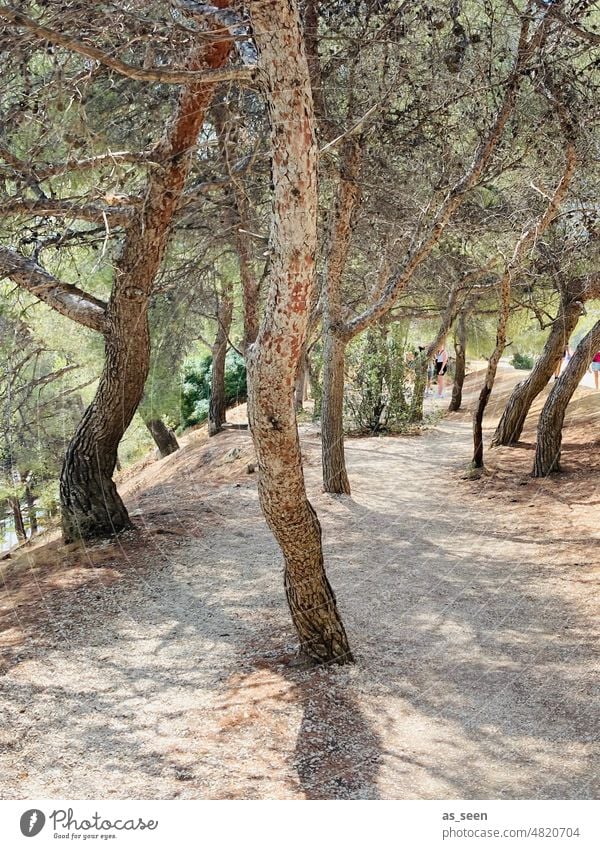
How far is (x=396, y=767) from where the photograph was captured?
3295 mm

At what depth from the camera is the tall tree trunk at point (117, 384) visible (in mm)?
6055

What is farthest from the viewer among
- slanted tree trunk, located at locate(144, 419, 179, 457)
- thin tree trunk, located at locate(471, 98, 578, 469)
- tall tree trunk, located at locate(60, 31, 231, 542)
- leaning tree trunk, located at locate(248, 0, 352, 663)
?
slanted tree trunk, located at locate(144, 419, 179, 457)

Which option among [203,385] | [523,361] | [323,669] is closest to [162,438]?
[203,385]

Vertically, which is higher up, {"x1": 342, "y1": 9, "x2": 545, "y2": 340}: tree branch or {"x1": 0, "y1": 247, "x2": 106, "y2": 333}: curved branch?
{"x1": 342, "y1": 9, "x2": 545, "y2": 340}: tree branch

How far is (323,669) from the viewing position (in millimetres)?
4266

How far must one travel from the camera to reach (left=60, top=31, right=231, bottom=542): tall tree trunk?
6055mm

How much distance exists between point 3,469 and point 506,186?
6.31 m

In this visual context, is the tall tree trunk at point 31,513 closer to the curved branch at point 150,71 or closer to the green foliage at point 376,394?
the green foliage at point 376,394

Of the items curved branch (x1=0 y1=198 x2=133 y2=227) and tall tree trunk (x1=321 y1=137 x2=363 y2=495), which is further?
tall tree trunk (x1=321 y1=137 x2=363 y2=495)

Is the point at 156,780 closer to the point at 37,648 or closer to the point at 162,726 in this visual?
the point at 162,726

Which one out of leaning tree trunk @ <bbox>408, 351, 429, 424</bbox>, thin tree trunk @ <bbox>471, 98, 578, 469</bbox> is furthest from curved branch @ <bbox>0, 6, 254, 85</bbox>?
leaning tree trunk @ <bbox>408, 351, 429, 424</bbox>

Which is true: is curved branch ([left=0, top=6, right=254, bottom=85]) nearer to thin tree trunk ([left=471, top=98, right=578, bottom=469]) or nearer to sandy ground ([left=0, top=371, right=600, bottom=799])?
sandy ground ([left=0, top=371, right=600, bottom=799])

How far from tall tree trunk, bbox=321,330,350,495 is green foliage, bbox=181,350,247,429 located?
644 cm
